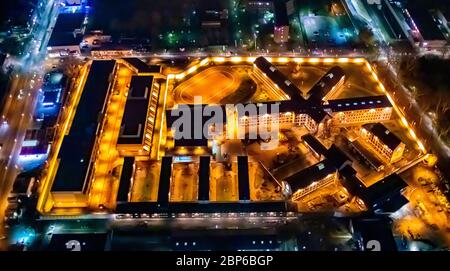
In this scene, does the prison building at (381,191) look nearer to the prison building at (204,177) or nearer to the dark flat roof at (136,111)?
the prison building at (204,177)

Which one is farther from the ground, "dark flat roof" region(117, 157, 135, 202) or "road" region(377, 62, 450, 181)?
"road" region(377, 62, 450, 181)

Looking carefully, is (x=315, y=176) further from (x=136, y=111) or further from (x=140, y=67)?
(x=140, y=67)

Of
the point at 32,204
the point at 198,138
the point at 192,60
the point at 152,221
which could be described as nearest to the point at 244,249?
the point at 152,221

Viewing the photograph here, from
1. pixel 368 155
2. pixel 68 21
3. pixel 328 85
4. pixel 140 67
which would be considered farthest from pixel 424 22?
pixel 68 21

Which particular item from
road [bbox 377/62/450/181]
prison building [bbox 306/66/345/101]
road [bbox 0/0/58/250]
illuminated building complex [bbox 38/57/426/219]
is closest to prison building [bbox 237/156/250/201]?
illuminated building complex [bbox 38/57/426/219]

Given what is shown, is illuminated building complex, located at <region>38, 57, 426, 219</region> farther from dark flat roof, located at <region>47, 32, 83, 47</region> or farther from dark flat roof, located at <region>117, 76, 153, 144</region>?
dark flat roof, located at <region>47, 32, 83, 47</region>

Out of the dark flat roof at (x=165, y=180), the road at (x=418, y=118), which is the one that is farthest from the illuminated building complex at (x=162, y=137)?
the road at (x=418, y=118)
